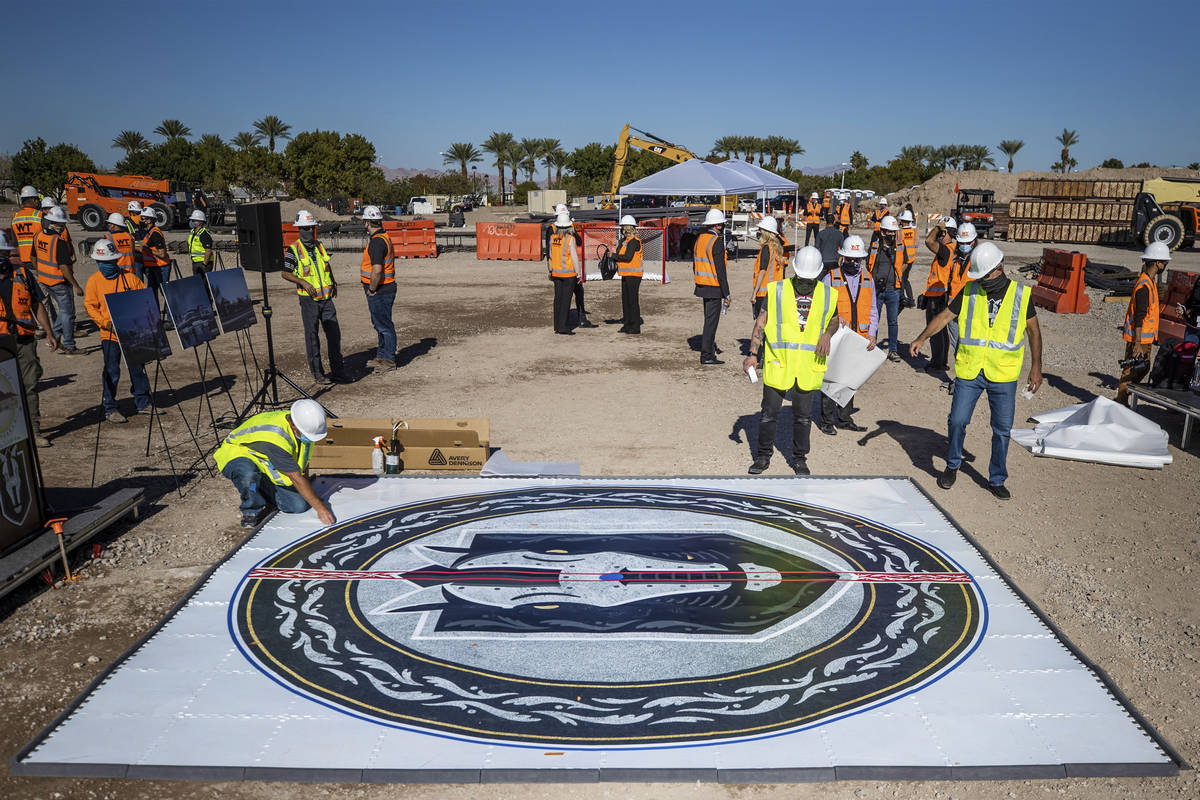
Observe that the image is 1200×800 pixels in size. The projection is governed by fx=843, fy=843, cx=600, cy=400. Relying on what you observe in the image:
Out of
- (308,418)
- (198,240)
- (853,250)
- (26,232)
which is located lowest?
(308,418)

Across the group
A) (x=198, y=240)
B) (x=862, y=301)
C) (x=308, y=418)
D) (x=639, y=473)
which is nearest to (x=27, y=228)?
(x=198, y=240)

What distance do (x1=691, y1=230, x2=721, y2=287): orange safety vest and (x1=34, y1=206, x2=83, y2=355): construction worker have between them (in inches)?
375

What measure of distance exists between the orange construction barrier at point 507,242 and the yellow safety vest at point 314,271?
1886 centimetres

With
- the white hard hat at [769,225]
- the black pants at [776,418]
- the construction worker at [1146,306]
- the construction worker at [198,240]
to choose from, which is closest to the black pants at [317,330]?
the construction worker at [198,240]

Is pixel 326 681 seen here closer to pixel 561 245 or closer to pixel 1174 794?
pixel 1174 794

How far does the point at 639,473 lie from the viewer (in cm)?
873

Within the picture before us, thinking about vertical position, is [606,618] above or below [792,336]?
below

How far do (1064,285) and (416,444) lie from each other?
16.7m

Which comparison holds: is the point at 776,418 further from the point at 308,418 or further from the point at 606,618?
the point at 308,418

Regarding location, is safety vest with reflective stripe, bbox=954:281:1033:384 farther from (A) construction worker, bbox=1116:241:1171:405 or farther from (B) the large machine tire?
(B) the large machine tire

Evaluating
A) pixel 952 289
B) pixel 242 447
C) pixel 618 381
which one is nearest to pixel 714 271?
pixel 618 381

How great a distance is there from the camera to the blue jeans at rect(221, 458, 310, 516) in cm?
A: 727

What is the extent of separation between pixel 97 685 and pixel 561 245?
11.6 meters

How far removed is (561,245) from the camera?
1545 cm
